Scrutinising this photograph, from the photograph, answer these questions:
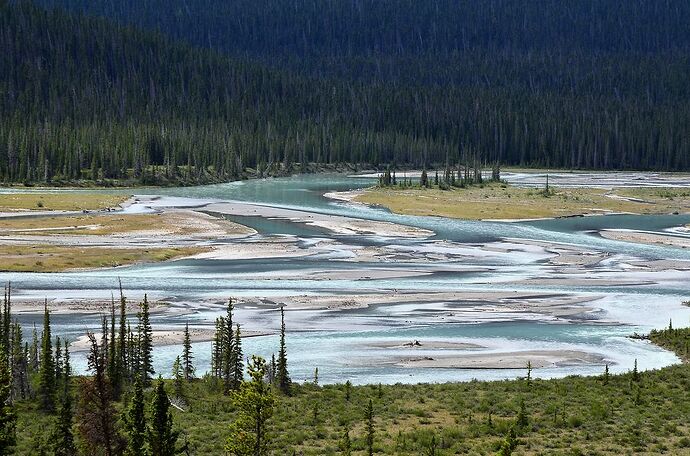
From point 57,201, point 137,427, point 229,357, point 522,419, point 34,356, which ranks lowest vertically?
point 522,419

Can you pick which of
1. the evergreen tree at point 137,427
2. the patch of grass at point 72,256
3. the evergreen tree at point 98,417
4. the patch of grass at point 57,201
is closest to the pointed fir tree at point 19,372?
the evergreen tree at point 98,417

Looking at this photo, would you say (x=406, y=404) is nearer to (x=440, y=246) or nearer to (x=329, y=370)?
(x=329, y=370)

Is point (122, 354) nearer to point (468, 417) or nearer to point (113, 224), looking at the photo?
point (468, 417)

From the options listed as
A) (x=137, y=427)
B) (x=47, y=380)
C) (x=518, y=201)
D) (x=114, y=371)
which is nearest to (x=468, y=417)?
(x=114, y=371)

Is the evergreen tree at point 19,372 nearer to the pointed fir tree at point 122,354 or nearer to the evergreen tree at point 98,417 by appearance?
the pointed fir tree at point 122,354

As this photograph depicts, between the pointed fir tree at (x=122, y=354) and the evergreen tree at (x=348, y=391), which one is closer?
the pointed fir tree at (x=122, y=354)

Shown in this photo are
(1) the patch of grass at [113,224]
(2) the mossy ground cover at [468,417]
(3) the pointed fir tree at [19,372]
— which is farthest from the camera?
(1) the patch of grass at [113,224]

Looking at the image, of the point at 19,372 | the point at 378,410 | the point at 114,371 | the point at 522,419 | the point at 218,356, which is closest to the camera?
the point at 522,419
